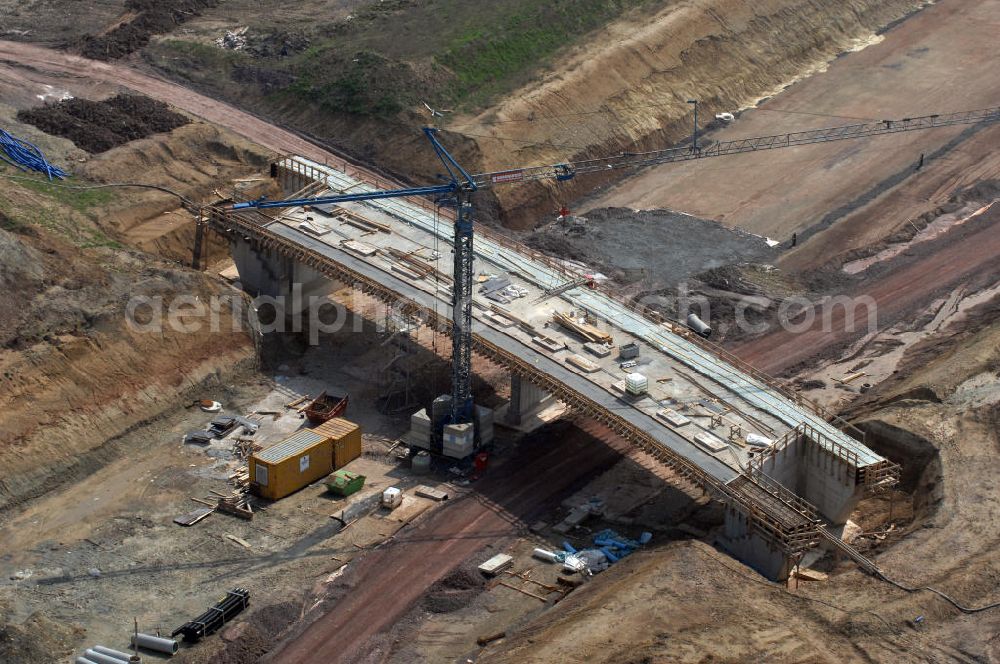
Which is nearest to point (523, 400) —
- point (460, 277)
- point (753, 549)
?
point (460, 277)

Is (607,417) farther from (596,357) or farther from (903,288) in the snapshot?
(903,288)

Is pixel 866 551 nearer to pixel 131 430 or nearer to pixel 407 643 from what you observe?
pixel 407 643

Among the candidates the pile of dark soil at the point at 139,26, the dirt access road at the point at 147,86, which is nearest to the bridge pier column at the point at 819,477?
the dirt access road at the point at 147,86

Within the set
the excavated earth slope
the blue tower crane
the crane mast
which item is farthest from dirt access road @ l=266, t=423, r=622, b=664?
the excavated earth slope

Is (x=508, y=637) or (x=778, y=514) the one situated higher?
(x=778, y=514)

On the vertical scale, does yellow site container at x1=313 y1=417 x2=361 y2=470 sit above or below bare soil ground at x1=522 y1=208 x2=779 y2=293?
below

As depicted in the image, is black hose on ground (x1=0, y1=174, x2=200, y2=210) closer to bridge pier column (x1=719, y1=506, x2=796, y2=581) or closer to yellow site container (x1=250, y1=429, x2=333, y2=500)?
yellow site container (x1=250, y1=429, x2=333, y2=500)

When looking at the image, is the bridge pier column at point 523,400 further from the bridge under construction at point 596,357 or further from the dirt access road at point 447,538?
the dirt access road at point 447,538

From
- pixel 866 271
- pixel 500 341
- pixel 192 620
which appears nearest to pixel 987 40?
pixel 866 271
